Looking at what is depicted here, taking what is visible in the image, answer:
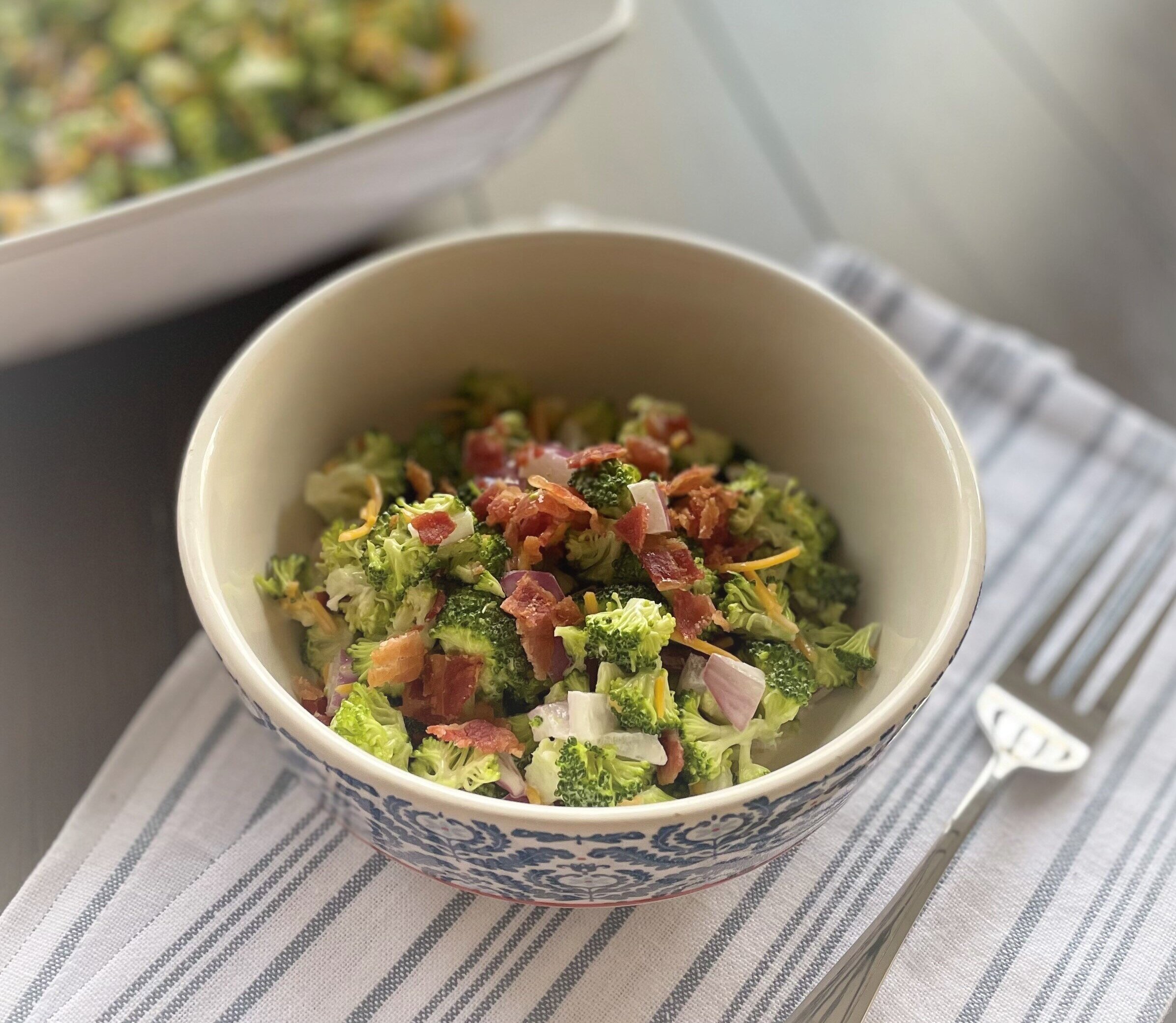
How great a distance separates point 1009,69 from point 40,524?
2134mm

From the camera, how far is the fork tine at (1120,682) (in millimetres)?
1348

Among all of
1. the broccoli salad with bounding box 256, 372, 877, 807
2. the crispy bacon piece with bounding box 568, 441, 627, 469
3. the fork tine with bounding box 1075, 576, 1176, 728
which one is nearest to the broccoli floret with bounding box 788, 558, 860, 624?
the broccoli salad with bounding box 256, 372, 877, 807

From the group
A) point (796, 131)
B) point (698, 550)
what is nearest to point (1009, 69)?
point (796, 131)

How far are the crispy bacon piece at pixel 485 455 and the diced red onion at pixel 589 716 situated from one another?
0.35 meters

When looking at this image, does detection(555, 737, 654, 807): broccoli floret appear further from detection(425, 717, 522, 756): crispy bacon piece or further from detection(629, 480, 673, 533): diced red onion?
detection(629, 480, 673, 533): diced red onion

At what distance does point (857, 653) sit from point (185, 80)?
1566 millimetres

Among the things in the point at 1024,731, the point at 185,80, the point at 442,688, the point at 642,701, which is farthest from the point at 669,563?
the point at 185,80

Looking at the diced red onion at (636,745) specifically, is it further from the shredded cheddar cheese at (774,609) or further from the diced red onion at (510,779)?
the shredded cheddar cheese at (774,609)

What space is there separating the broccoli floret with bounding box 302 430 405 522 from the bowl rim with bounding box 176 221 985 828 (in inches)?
6.5

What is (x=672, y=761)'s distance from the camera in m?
1.05

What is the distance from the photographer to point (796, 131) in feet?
7.48

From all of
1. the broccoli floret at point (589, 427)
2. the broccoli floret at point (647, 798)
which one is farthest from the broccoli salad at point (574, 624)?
the broccoli floret at point (589, 427)

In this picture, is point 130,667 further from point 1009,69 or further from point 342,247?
point 1009,69

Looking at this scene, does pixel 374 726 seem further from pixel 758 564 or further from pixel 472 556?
pixel 758 564
